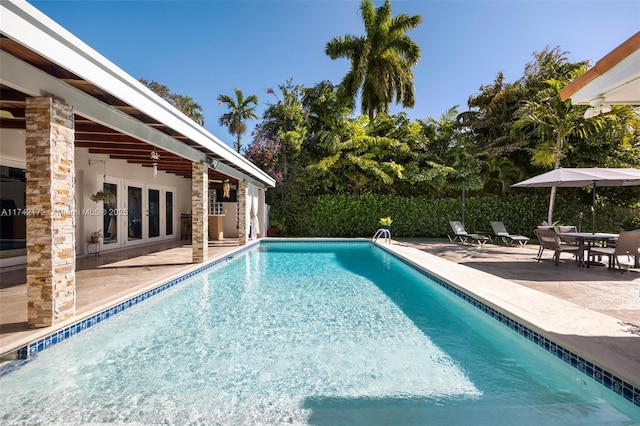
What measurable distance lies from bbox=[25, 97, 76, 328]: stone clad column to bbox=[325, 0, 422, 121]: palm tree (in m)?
16.2

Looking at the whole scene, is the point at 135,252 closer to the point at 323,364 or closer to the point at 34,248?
the point at 34,248

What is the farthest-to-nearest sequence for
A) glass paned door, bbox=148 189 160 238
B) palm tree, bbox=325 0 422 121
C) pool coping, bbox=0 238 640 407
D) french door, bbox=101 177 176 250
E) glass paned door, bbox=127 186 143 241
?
palm tree, bbox=325 0 422 121, glass paned door, bbox=148 189 160 238, glass paned door, bbox=127 186 143 241, french door, bbox=101 177 176 250, pool coping, bbox=0 238 640 407

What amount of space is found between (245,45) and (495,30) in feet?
32.4

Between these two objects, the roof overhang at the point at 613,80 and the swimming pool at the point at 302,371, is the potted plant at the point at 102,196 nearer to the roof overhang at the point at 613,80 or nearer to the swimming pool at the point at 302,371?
the swimming pool at the point at 302,371

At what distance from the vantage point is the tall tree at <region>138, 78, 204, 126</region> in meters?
27.1

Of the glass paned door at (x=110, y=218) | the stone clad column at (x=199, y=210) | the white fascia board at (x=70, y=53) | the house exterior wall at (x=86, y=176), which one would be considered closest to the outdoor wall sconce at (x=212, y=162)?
the stone clad column at (x=199, y=210)

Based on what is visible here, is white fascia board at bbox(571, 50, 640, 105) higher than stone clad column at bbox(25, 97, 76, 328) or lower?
higher

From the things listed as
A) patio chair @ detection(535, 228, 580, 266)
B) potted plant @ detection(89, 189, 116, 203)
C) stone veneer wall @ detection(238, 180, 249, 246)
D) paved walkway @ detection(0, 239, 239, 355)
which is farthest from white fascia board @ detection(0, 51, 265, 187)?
patio chair @ detection(535, 228, 580, 266)

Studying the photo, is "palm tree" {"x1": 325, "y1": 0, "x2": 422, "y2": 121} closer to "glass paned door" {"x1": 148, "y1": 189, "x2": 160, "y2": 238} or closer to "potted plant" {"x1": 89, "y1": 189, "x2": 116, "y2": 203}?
"glass paned door" {"x1": 148, "y1": 189, "x2": 160, "y2": 238}

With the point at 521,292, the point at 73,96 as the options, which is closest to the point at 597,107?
the point at 521,292

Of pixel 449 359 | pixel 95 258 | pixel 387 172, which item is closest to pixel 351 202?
pixel 387 172

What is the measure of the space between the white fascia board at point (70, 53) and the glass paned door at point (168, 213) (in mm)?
9136

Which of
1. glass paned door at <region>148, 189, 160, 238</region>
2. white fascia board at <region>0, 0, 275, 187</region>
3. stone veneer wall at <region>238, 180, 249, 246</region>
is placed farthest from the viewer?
glass paned door at <region>148, 189, 160, 238</region>

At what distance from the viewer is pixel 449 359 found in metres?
3.64
